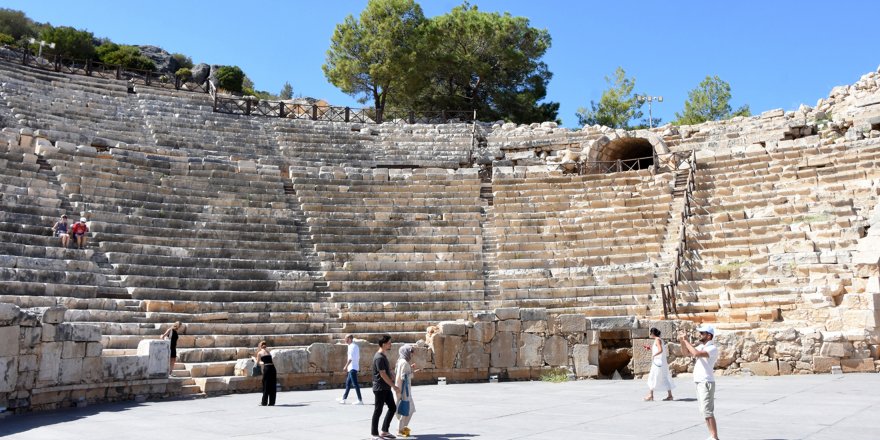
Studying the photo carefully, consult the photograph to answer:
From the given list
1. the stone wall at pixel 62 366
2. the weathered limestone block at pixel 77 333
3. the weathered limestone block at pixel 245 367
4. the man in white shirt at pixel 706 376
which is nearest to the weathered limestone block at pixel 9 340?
the stone wall at pixel 62 366

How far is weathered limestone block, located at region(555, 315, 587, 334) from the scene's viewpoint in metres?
12.9

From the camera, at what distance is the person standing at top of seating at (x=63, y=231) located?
13.4 m

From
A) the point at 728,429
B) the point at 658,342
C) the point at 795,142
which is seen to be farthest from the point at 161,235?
the point at 795,142

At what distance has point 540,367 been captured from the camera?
1288 cm

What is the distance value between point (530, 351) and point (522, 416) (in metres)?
5.20

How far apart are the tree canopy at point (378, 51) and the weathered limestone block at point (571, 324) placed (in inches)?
845

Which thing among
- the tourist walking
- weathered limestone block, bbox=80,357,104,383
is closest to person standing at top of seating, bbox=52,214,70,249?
weathered limestone block, bbox=80,357,104,383

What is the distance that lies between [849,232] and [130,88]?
24584 mm

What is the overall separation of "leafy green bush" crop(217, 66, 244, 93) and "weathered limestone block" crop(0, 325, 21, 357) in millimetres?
38265

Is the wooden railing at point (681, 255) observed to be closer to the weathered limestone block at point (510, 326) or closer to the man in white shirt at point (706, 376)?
the weathered limestone block at point (510, 326)

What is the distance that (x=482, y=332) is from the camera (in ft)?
42.1

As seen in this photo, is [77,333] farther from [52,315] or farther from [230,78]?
[230,78]

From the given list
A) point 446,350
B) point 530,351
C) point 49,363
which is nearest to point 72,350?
point 49,363

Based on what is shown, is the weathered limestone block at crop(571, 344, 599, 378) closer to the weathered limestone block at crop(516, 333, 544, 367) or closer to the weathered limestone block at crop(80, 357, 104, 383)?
the weathered limestone block at crop(516, 333, 544, 367)
